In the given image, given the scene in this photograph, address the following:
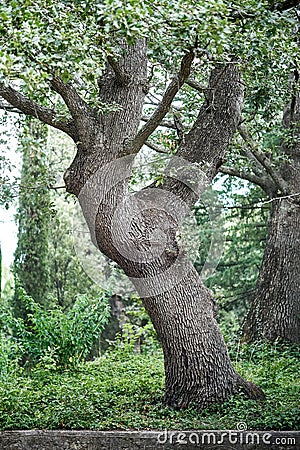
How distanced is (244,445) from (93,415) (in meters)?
1.23

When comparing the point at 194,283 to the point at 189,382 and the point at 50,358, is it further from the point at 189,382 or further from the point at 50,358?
the point at 50,358

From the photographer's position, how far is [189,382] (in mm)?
5105

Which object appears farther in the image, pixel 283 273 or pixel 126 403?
pixel 283 273

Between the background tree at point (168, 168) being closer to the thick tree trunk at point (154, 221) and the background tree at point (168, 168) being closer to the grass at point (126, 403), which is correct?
the thick tree trunk at point (154, 221)

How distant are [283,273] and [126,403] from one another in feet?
12.0

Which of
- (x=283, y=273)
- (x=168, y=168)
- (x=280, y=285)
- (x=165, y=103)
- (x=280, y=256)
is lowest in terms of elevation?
(x=280, y=285)

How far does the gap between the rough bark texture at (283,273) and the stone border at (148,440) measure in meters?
3.75

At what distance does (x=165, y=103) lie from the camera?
15.1ft

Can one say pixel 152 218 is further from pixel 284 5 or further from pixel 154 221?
pixel 284 5

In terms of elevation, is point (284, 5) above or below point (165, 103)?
above

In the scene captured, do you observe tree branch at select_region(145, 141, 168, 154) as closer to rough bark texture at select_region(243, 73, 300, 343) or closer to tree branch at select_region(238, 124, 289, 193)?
tree branch at select_region(238, 124, 289, 193)

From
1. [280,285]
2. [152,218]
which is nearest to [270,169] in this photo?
[280,285]

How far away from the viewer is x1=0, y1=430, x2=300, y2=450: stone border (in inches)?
172

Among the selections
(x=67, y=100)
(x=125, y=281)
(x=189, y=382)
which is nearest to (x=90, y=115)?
(x=67, y=100)
